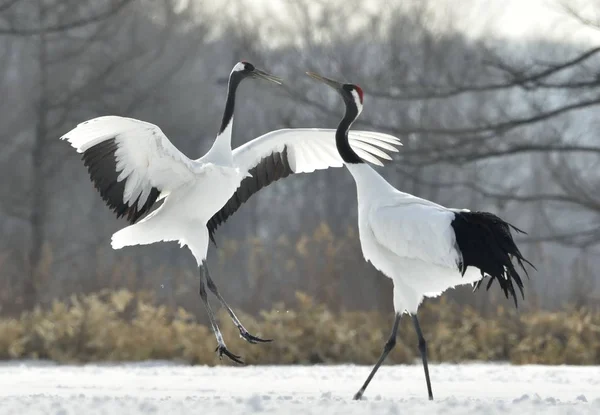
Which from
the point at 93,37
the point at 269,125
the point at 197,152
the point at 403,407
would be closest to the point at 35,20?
the point at 93,37

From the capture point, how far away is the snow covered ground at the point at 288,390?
6551 millimetres

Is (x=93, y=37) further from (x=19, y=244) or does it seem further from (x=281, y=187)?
(x=281, y=187)

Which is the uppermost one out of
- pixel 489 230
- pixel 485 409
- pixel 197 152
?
pixel 197 152

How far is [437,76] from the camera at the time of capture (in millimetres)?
23234

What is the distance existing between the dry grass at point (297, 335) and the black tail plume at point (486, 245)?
14.6ft

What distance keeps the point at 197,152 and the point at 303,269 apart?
13.0m

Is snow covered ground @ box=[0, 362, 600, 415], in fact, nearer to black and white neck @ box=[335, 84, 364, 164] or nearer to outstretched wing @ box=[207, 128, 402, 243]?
outstretched wing @ box=[207, 128, 402, 243]

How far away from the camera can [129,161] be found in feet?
29.2

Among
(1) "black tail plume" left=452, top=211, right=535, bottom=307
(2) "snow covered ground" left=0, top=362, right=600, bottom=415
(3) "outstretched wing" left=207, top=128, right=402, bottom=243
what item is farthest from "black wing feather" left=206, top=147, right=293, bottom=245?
(1) "black tail plume" left=452, top=211, right=535, bottom=307

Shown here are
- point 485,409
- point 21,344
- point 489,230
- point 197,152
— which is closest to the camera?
point 485,409

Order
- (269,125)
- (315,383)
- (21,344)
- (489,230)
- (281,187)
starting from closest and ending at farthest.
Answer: (489,230), (315,383), (21,344), (269,125), (281,187)

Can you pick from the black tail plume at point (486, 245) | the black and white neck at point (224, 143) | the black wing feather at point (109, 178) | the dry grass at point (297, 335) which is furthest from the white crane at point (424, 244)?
the dry grass at point (297, 335)

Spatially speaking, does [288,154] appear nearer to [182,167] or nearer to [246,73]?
[246,73]

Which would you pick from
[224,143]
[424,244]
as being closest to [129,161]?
[224,143]
